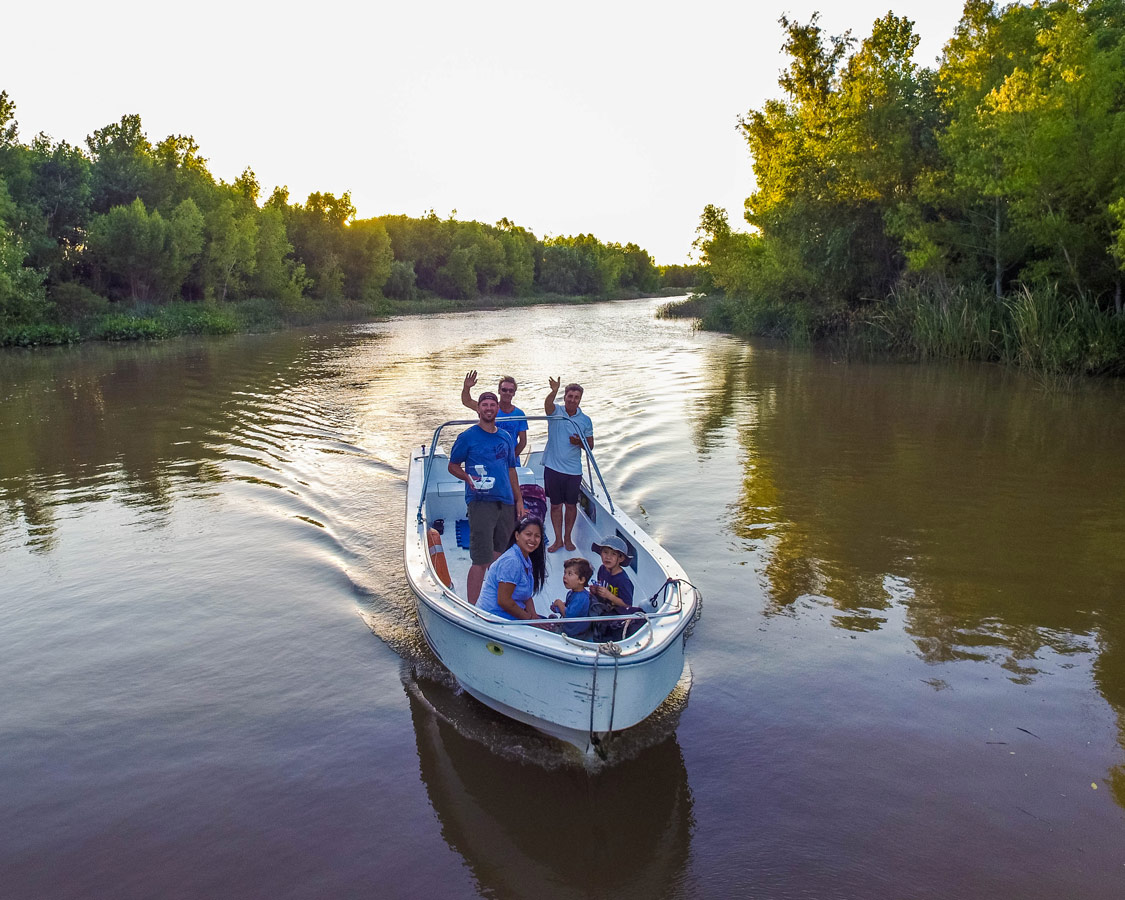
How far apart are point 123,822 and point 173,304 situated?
162 feet

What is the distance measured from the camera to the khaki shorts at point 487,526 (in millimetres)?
6723

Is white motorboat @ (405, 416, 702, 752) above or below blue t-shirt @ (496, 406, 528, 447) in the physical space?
below

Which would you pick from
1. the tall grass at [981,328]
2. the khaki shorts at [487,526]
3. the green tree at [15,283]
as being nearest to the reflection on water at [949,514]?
the tall grass at [981,328]

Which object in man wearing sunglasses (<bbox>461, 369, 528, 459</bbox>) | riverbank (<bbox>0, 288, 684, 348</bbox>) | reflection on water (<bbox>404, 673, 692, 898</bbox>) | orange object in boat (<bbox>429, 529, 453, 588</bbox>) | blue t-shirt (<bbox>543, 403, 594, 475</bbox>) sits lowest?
riverbank (<bbox>0, 288, 684, 348</bbox>)

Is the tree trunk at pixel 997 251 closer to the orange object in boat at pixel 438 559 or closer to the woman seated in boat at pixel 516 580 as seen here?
the orange object in boat at pixel 438 559

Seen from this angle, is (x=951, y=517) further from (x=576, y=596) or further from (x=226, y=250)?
(x=226, y=250)

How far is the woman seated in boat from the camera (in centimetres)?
541

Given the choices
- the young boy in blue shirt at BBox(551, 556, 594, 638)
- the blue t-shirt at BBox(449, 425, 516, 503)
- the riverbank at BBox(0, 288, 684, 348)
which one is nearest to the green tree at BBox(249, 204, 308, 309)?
the riverbank at BBox(0, 288, 684, 348)

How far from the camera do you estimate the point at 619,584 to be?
5.79 meters

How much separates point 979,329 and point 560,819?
72.6ft

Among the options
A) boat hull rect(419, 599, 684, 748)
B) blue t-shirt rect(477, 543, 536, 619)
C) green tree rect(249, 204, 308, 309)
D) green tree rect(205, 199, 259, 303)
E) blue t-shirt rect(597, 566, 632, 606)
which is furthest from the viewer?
green tree rect(249, 204, 308, 309)

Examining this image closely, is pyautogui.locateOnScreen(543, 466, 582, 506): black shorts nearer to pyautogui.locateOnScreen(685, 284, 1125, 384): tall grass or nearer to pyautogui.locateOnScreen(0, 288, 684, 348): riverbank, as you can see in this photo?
pyautogui.locateOnScreen(685, 284, 1125, 384): tall grass

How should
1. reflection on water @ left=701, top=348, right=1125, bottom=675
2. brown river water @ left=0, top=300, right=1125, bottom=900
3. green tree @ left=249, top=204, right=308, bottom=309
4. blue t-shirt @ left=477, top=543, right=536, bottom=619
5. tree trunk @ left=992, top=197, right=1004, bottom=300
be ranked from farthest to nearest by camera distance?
green tree @ left=249, top=204, right=308, bottom=309 → tree trunk @ left=992, top=197, right=1004, bottom=300 → reflection on water @ left=701, top=348, right=1125, bottom=675 → blue t-shirt @ left=477, top=543, right=536, bottom=619 → brown river water @ left=0, top=300, right=1125, bottom=900

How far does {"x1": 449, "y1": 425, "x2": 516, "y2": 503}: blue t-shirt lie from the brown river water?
1.22m
